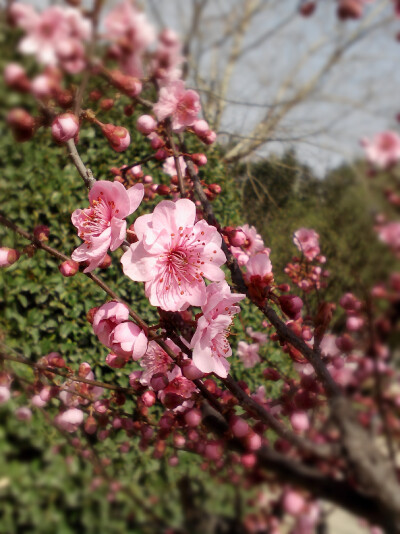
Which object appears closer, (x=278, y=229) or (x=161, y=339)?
(x=161, y=339)

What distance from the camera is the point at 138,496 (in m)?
1.75

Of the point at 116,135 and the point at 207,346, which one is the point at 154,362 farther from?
the point at 116,135

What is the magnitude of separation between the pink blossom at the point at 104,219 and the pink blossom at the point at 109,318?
8 centimetres

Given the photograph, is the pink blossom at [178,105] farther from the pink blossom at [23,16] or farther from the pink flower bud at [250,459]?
the pink flower bud at [250,459]

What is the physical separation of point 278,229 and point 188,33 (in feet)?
2.00

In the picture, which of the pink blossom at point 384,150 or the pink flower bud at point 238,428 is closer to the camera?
the pink blossom at point 384,150

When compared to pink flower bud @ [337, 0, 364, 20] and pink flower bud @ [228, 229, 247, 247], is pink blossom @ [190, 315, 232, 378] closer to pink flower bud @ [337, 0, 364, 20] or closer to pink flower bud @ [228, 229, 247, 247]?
pink flower bud @ [228, 229, 247, 247]

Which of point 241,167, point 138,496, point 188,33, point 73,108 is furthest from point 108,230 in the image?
point 138,496

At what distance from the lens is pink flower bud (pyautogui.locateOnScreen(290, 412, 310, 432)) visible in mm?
467

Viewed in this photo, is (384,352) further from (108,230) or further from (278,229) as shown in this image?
(278,229)

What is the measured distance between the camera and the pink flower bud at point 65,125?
1.64 ft

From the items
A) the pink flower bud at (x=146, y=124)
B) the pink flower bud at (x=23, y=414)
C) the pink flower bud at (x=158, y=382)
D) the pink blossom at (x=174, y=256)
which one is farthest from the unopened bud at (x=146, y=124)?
the pink flower bud at (x=23, y=414)

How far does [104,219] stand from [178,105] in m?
0.38

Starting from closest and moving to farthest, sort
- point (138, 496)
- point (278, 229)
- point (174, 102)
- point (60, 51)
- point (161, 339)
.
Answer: point (60, 51) → point (161, 339) → point (174, 102) → point (278, 229) → point (138, 496)
